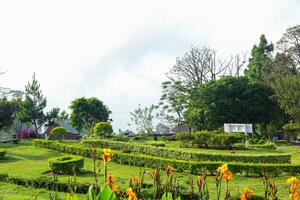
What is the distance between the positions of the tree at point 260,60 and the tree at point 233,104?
8935 mm

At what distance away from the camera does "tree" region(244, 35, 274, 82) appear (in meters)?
52.8

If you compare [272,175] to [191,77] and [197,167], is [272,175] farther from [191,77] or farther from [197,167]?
[191,77]

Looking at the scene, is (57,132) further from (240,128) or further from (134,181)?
(134,181)

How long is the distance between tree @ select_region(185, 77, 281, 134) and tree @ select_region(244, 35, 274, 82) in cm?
894

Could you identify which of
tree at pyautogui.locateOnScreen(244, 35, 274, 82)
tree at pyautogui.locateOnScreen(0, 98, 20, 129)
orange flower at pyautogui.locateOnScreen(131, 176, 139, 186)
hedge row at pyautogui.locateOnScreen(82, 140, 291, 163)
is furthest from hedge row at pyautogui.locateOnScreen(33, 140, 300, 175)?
tree at pyautogui.locateOnScreen(244, 35, 274, 82)

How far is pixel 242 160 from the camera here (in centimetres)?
2153

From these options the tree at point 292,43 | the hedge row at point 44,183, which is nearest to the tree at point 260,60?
the tree at point 292,43

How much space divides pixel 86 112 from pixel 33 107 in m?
5.21

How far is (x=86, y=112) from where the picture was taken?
4806 centimetres

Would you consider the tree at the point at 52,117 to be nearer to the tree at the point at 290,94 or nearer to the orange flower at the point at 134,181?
the tree at the point at 290,94

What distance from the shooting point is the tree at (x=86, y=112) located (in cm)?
4803

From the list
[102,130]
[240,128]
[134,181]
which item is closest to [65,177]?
[134,181]

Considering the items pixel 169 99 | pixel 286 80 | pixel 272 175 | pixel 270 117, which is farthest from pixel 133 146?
pixel 169 99

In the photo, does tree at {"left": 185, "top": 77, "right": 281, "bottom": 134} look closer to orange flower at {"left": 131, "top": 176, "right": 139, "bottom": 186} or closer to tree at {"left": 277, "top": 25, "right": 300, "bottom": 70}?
tree at {"left": 277, "top": 25, "right": 300, "bottom": 70}
